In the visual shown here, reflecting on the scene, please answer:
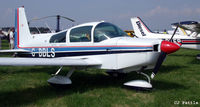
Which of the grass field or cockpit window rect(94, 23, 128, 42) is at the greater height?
cockpit window rect(94, 23, 128, 42)

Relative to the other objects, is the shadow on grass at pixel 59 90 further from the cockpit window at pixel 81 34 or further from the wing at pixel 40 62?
the cockpit window at pixel 81 34

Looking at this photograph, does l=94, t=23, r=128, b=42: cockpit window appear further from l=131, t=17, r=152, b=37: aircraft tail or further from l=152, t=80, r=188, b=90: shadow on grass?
l=131, t=17, r=152, b=37: aircraft tail

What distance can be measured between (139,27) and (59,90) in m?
10.2

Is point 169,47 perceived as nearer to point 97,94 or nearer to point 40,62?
point 97,94

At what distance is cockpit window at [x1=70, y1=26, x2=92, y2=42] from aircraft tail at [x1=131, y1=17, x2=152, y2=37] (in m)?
9.20

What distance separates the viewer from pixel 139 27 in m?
13.8

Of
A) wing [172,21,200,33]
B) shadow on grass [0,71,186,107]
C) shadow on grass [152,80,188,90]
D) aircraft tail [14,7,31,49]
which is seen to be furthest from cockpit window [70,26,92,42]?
wing [172,21,200,33]

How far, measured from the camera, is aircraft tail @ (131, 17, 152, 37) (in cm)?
1355

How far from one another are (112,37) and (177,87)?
223cm

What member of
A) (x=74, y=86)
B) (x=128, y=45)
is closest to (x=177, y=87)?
(x=128, y=45)

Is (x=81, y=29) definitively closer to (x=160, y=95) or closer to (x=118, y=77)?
(x=118, y=77)

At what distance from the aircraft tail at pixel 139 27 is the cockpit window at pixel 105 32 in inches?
353

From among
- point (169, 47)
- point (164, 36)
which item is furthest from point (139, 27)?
point (169, 47)

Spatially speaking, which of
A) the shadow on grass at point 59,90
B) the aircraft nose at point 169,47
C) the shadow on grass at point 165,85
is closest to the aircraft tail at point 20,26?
Answer: the shadow on grass at point 59,90
